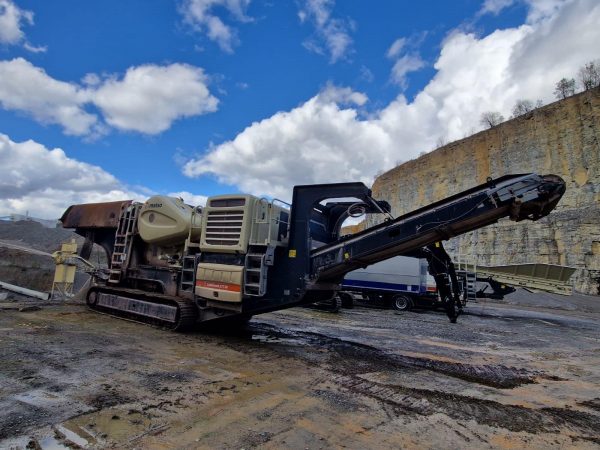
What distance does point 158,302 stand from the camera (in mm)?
7254

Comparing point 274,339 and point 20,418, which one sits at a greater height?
point 274,339

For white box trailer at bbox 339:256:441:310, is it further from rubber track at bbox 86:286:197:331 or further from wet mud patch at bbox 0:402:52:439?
wet mud patch at bbox 0:402:52:439

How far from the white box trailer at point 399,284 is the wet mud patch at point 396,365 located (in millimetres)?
8148

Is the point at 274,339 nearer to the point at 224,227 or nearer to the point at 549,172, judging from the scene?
the point at 224,227

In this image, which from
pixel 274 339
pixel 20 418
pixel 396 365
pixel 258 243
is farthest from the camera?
pixel 274 339

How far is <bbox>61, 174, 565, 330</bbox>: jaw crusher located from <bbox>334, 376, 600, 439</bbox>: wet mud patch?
205 centimetres

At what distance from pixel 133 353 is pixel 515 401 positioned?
4.87m

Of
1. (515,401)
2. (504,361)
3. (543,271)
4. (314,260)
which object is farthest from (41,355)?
(543,271)

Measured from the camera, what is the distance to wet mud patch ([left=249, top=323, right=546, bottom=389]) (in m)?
5.12

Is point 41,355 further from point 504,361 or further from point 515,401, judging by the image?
point 504,361

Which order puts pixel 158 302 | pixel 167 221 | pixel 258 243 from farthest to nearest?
pixel 167 221 < pixel 158 302 < pixel 258 243

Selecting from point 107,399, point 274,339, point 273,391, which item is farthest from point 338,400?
point 274,339

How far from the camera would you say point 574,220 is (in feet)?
79.6

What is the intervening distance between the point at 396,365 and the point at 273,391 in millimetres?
2355
